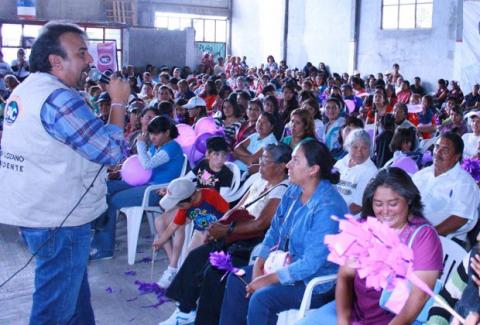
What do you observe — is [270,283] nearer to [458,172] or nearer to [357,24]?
[458,172]

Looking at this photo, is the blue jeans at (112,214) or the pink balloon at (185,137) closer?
the blue jeans at (112,214)

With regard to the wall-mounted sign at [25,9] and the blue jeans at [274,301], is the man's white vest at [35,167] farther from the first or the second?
the wall-mounted sign at [25,9]

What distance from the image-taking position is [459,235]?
141 inches

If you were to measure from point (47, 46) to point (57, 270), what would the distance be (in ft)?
2.70

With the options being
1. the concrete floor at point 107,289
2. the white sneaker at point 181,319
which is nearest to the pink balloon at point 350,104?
the concrete floor at point 107,289

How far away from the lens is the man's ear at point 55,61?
2252 millimetres

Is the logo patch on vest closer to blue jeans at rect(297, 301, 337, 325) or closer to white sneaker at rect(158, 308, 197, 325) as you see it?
blue jeans at rect(297, 301, 337, 325)

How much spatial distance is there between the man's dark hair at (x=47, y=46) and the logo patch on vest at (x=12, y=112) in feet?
0.50

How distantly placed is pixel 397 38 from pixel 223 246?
12787 millimetres

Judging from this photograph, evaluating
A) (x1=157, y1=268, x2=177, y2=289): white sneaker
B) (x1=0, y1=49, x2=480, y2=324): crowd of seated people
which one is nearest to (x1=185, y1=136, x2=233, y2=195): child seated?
(x1=0, y1=49, x2=480, y2=324): crowd of seated people

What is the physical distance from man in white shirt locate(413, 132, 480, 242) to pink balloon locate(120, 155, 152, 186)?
2.05m

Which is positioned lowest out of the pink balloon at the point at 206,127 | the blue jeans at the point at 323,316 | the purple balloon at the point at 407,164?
the blue jeans at the point at 323,316

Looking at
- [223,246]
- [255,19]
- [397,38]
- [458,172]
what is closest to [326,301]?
[223,246]

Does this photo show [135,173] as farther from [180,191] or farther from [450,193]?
[450,193]
